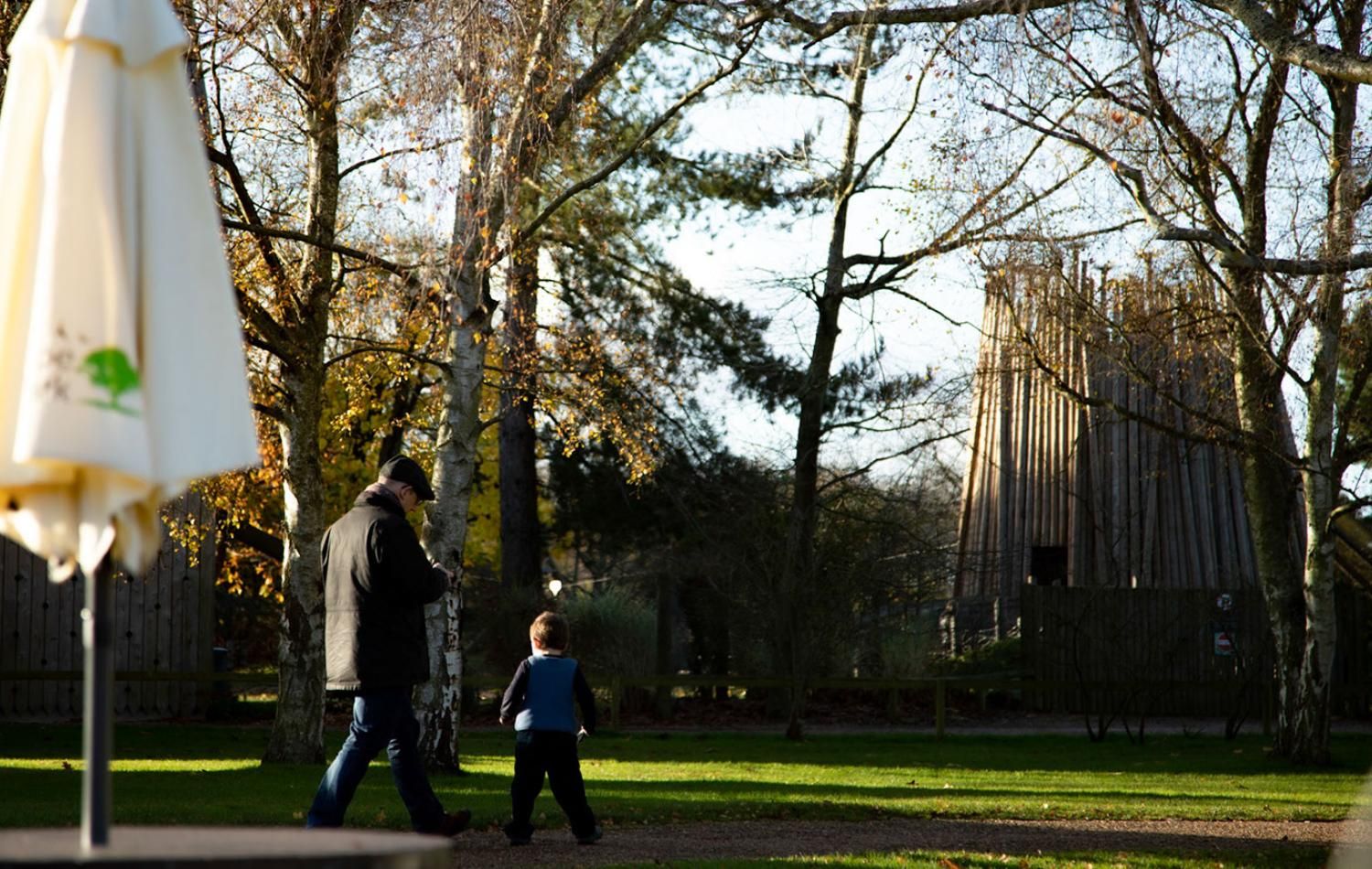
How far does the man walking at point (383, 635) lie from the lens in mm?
7156

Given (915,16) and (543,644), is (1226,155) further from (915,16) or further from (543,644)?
(543,644)

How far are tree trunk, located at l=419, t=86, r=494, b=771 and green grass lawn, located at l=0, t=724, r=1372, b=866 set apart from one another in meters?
Result: 0.46

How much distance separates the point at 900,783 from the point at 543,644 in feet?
17.5

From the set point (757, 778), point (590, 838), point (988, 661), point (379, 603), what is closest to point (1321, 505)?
point (757, 778)

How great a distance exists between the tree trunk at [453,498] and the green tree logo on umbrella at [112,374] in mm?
8720

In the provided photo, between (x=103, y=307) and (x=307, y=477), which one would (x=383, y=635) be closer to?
(x=103, y=307)

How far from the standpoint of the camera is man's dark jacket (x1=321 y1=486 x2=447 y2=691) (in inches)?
283

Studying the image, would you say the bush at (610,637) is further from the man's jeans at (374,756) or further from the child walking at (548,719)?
the man's jeans at (374,756)

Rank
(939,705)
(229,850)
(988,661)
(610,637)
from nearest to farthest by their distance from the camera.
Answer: (229,850), (939,705), (610,637), (988,661)

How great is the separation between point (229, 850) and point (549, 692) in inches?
195

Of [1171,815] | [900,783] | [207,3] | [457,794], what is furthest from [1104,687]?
[207,3]

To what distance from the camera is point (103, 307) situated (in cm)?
336

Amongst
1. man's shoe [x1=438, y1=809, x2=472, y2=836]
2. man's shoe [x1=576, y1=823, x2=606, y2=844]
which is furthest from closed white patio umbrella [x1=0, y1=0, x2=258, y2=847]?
man's shoe [x1=576, y1=823, x2=606, y2=844]

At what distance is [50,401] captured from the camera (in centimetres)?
325
